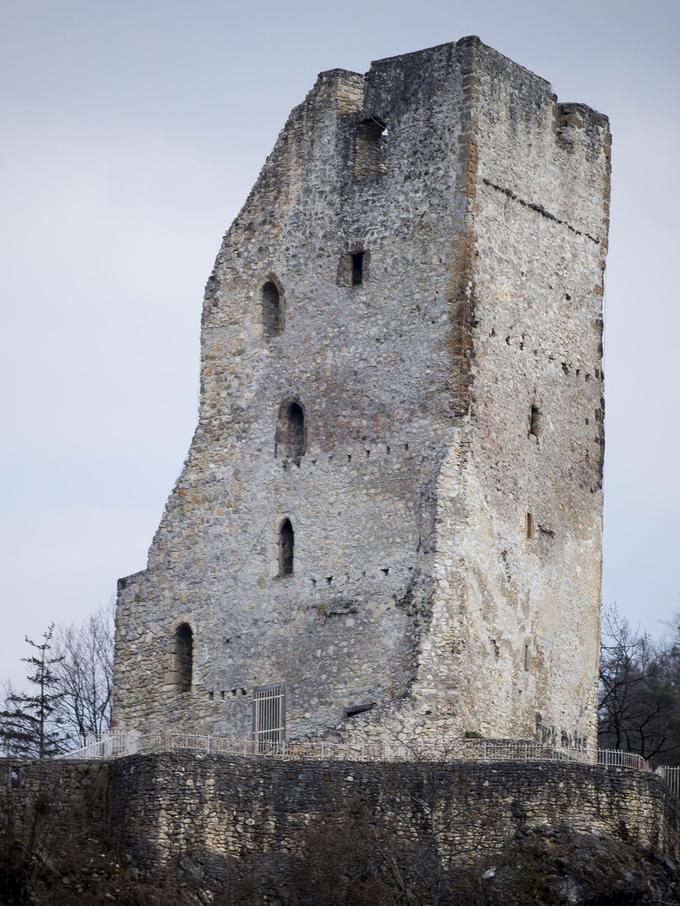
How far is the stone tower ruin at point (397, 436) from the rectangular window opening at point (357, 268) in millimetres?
40

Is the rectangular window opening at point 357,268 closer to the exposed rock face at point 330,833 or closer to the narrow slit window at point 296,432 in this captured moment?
the narrow slit window at point 296,432

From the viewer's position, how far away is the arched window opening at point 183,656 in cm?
5903

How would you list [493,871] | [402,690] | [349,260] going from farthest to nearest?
[349,260]
[402,690]
[493,871]

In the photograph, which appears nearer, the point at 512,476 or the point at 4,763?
the point at 4,763

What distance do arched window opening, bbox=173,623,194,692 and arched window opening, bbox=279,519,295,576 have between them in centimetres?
234

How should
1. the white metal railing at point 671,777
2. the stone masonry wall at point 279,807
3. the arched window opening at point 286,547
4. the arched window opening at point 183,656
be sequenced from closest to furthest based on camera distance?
the stone masonry wall at point 279,807, the white metal railing at point 671,777, the arched window opening at point 286,547, the arched window opening at point 183,656

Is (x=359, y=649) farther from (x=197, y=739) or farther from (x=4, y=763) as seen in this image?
(x=4, y=763)

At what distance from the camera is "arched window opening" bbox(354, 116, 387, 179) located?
59.3 meters

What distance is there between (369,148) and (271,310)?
12.4 ft

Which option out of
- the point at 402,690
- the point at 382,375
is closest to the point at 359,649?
the point at 402,690

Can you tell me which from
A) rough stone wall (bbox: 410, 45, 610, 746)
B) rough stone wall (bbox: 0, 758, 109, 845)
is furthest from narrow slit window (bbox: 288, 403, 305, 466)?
rough stone wall (bbox: 0, 758, 109, 845)

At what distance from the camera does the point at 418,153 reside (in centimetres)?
5866

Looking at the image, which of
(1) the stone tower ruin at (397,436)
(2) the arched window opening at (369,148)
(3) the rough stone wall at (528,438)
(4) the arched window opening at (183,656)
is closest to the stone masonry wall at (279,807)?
(1) the stone tower ruin at (397,436)

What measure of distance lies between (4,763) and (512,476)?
1203cm
